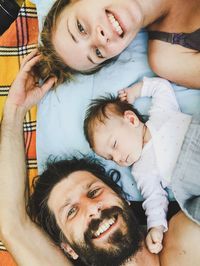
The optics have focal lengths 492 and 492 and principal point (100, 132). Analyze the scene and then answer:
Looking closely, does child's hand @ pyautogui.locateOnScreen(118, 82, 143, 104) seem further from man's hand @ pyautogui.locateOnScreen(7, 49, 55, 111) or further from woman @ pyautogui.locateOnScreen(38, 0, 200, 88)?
man's hand @ pyautogui.locateOnScreen(7, 49, 55, 111)

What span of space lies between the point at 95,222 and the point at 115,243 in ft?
0.31

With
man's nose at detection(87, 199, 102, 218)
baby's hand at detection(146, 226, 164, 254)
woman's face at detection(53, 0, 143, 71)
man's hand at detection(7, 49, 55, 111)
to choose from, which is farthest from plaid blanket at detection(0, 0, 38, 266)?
baby's hand at detection(146, 226, 164, 254)

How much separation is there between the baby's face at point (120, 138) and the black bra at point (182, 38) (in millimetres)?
305

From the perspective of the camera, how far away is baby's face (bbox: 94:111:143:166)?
169cm

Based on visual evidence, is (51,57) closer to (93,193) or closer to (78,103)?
(78,103)

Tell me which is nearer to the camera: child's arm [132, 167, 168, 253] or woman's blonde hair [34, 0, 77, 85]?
child's arm [132, 167, 168, 253]

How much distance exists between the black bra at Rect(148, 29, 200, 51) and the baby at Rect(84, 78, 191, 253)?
0.63 feet

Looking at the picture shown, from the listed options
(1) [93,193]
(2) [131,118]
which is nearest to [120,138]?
(2) [131,118]

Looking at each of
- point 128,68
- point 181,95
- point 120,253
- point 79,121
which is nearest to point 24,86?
point 79,121

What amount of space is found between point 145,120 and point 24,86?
1.66 feet

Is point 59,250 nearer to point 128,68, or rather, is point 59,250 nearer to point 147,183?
point 147,183

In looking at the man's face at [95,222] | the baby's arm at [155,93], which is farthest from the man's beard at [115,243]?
the baby's arm at [155,93]

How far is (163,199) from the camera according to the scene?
1744mm

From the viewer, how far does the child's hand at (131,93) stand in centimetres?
185
